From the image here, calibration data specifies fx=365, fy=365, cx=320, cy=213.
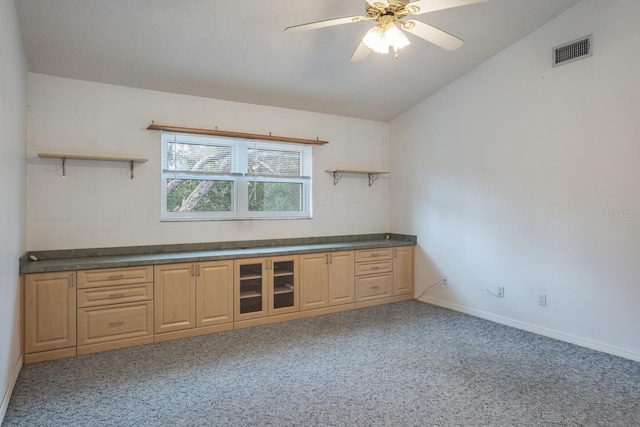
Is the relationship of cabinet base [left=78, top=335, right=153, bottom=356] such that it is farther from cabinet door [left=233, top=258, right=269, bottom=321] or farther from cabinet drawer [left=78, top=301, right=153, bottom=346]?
cabinet door [left=233, top=258, right=269, bottom=321]

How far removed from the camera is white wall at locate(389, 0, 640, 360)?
9.80ft

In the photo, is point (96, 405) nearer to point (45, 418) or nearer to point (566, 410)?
point (45, 418)

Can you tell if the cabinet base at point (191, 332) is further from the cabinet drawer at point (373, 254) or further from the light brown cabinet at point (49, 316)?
the cabinet drawer at point (373, 254)

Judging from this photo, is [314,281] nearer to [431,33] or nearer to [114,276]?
[114,276]

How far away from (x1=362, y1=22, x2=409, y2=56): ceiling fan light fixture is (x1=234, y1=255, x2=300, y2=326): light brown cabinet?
2.37 meters

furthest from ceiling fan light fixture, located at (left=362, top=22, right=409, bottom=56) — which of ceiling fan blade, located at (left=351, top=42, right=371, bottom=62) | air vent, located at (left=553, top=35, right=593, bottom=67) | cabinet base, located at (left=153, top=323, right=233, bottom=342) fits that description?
cabinet base, located at (left=153, top=323, right=233, bottom=342)

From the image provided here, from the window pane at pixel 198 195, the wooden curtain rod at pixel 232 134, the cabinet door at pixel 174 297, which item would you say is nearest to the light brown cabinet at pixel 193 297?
the cabinet door at pixel 174 297

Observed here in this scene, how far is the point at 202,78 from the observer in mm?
3645

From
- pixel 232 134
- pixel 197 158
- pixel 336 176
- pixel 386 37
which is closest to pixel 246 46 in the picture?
pixel 232 134

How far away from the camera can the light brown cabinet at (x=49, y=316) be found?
2.83 meters

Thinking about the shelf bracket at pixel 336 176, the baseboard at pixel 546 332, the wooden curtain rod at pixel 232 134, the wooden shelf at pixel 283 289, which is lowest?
the baseboard at pixel 546 332

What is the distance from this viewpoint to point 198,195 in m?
4.04

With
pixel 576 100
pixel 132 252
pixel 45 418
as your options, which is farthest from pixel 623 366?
pixel 132 252

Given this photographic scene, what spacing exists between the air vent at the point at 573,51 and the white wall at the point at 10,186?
4.22m
